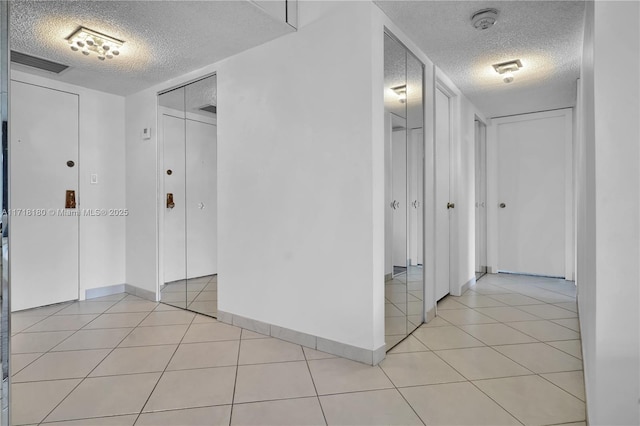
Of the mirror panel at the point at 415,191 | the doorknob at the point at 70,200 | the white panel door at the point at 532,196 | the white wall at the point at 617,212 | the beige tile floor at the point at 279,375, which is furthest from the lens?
the white panel door at the point at 532,196

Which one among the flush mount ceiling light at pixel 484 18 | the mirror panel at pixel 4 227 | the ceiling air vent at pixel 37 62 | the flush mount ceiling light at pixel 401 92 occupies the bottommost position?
the mirror panel at pixel 4 227

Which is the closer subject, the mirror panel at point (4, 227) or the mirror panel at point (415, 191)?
the mirror panel at point (4, 227)

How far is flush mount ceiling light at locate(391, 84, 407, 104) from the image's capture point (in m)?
2.68

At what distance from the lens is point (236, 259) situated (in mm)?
3141

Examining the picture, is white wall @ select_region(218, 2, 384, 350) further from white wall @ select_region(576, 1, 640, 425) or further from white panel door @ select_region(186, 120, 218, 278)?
white wall @ select_region(576, 1, 640, 425)

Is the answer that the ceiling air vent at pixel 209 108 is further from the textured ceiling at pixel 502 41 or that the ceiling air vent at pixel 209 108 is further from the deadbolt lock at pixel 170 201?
the textured ceiling at pixel 502 41

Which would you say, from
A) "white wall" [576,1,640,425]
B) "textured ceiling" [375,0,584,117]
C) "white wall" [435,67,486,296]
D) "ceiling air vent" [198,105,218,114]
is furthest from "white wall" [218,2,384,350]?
"white wall" [435,67,486,296]

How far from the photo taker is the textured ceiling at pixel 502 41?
7.97ft

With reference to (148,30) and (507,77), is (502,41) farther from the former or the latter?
(148,30)

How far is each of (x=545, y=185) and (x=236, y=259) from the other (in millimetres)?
4599

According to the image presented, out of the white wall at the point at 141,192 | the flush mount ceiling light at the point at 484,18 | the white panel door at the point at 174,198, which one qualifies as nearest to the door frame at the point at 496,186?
the flush mount ceiling light at the point at 484,18

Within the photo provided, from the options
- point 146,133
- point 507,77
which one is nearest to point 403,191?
point 507,77

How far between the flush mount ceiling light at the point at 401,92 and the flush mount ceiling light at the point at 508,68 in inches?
51.1

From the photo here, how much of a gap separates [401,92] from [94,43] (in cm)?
252
